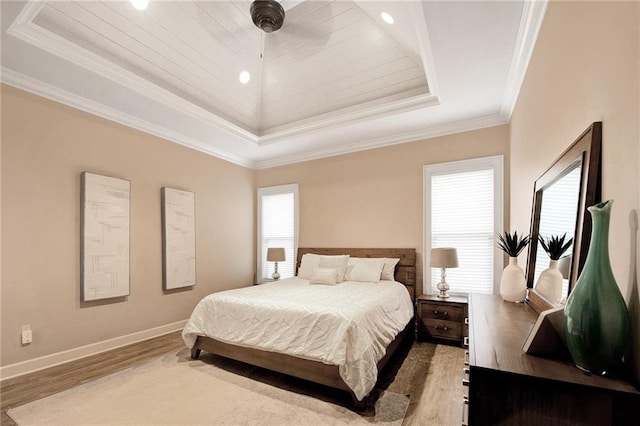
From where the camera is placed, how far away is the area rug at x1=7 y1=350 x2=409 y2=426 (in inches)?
83.4

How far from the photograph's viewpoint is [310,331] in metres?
2.43

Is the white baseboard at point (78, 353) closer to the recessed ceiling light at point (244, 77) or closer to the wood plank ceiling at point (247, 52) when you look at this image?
the wood plank ceiling at point (247, 52)

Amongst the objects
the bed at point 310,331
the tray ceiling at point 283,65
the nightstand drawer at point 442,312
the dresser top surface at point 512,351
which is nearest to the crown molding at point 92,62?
the tray ceiling at point 283,65

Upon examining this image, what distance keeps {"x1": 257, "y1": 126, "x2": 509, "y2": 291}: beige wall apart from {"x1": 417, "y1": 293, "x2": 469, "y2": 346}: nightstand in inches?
21.5

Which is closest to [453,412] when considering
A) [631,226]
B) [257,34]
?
[631,226]

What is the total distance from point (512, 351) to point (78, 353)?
157 inches

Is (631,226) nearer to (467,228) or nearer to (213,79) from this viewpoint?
(467,228)

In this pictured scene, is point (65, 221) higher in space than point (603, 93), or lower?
lower

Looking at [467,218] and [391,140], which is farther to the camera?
[391,140]

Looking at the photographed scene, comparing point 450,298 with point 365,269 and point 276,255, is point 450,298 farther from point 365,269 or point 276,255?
point 276,255

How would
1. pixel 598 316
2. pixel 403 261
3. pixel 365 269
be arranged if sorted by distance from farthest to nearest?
pixel 403 261 → pixel 365 269 → pixel 598 316

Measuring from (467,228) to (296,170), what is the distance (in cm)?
290

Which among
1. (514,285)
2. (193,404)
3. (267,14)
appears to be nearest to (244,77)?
(267,14)

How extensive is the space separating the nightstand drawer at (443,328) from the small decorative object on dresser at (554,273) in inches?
80.3
